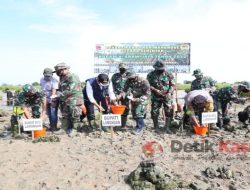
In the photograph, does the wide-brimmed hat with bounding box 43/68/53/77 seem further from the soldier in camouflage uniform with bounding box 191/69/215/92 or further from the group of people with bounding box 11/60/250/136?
the soldier in camouflage uniform with bounding box 191/69/215/92

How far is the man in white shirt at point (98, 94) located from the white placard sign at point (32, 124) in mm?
1194

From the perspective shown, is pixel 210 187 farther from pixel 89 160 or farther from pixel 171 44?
pixel 171 44

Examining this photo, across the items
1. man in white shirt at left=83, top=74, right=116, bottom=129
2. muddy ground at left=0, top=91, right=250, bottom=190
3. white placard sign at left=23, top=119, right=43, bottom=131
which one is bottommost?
muddy ground at left=0, top=91, right=250, bottom=190

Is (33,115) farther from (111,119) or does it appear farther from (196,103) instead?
(196,103)

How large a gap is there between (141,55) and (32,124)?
11.0 meters

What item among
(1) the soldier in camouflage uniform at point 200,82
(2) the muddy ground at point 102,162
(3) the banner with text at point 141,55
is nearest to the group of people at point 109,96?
(2) the muddy ground at point 102,162

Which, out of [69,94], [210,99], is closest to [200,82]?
[210,99]

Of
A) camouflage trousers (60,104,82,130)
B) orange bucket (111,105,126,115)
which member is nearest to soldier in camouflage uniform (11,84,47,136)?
camouflage trousers (60,104,82,130)

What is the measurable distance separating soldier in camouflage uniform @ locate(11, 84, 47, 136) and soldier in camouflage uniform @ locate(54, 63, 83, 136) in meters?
0.42

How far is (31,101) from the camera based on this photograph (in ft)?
28.1

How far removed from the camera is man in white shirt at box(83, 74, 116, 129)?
8.48 metres

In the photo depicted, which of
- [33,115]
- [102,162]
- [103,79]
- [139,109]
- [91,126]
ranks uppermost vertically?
[103,79]

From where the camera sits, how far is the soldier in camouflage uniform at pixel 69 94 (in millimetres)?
8266

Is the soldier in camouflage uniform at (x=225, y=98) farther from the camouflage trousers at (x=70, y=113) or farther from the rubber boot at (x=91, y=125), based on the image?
the camouflage trousers at (x=70, y=113)
